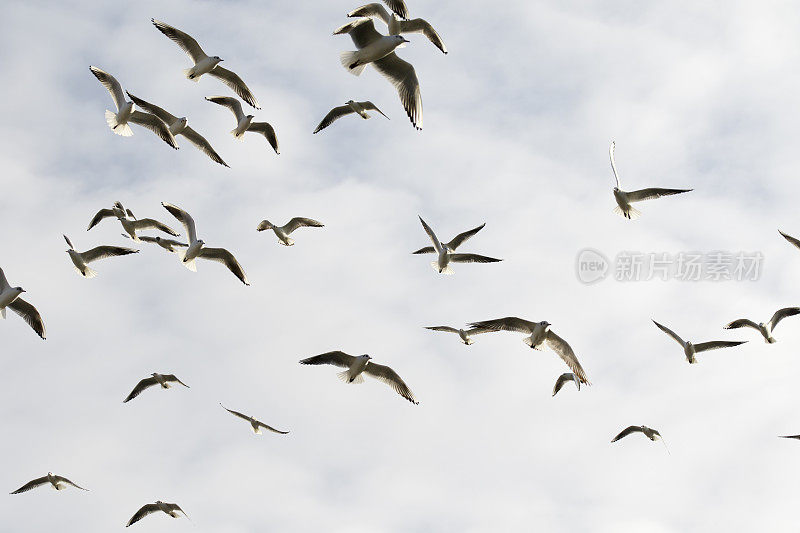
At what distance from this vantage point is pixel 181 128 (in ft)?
79.9

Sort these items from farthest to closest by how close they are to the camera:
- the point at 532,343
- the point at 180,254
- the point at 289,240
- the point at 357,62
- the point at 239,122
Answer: the point at 289,240, the point at 239,122, the point at 180,254, the point at 532,343, the point at 357,62

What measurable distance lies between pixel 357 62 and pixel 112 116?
29.1ft

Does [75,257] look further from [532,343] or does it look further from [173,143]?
[532,343]

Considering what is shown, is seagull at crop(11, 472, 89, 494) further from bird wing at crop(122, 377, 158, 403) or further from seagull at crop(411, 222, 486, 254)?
seagull at crop(411, 222, 486, 254)

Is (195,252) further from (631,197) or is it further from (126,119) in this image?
(631,197)

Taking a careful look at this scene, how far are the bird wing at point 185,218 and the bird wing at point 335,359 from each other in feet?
14.7

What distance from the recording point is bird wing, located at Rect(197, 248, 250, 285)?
2364 cm

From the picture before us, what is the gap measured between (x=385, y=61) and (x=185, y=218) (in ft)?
25.2

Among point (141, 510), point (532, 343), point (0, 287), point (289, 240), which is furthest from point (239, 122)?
point (141, 510)

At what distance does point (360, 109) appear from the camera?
25547 millimetres

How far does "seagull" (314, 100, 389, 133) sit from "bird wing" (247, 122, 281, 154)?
1.29 m

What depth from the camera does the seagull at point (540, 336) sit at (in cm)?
2080

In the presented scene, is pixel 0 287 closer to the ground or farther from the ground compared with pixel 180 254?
closer to the ground

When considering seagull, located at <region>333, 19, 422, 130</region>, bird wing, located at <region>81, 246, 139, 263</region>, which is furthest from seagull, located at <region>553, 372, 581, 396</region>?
bird wing, located at <region>81, 246, 139, 263</region>
